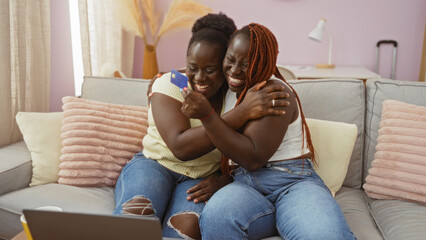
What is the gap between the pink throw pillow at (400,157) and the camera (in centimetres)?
148

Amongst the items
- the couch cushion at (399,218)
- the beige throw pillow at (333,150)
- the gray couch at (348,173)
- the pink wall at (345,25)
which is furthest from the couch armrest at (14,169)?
the pink wall at (345,25)

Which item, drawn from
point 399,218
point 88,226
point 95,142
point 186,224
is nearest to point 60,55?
point 95,142

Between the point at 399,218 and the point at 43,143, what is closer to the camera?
the point at 399,218

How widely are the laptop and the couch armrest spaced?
0.73 metres

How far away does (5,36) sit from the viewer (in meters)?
1.85

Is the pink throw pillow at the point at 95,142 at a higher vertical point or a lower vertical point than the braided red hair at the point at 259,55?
lower

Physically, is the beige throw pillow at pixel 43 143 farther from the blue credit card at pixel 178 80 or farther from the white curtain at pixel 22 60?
the blue credit card at pixel 178 80

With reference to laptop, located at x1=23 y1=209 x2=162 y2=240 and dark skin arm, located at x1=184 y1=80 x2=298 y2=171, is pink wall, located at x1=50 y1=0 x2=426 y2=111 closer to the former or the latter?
dark skin arm, located at x1=184 y1=80 x2=298 y2=171

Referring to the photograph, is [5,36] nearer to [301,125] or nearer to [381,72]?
[301,125]

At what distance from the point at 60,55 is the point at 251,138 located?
1.74m

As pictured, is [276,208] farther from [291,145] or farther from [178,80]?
[178,80]

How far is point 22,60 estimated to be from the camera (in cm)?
200

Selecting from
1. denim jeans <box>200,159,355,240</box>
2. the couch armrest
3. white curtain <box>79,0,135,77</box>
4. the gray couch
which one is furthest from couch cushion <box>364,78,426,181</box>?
white curtain <box>79,0,135,77</box>

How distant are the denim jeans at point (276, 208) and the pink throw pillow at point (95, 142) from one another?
1.83 ft
